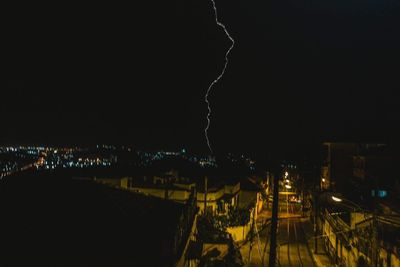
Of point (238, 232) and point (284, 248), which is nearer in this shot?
point (284, 248)

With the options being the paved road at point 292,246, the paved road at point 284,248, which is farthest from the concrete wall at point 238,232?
the paved road at point 292,246

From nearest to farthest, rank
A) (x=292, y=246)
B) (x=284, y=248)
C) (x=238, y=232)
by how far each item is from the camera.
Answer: (x=284, y=248) → (x=292, y=246) → (x=238, y=232)

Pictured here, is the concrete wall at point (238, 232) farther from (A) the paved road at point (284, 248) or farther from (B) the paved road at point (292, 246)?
(B) the paved road at point (292, 246)

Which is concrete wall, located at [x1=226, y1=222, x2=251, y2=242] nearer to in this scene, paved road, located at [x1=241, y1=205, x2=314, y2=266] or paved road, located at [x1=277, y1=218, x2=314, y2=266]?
paved road, located at [x1=241, y1=205, x2=314, y2=266]

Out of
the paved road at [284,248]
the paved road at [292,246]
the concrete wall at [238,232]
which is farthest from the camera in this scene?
the concrete wall at [238,232]

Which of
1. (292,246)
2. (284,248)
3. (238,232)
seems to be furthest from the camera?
(238,232)

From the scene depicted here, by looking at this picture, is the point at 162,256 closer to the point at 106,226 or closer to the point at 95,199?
the point at 106,226

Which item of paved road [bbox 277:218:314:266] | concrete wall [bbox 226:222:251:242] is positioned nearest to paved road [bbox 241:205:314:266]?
paved road [bbox 277:218:314:266]

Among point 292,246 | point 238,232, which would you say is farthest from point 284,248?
point 238,232

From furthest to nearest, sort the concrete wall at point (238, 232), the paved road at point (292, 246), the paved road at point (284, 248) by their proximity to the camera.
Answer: the concrete wall at point (238, 232), the paved road at point (292, 246), the paved road at point (284, 248)

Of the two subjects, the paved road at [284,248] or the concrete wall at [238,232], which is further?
the concrete wall at [238,232]

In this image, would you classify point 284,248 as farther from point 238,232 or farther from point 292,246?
point 238,232
